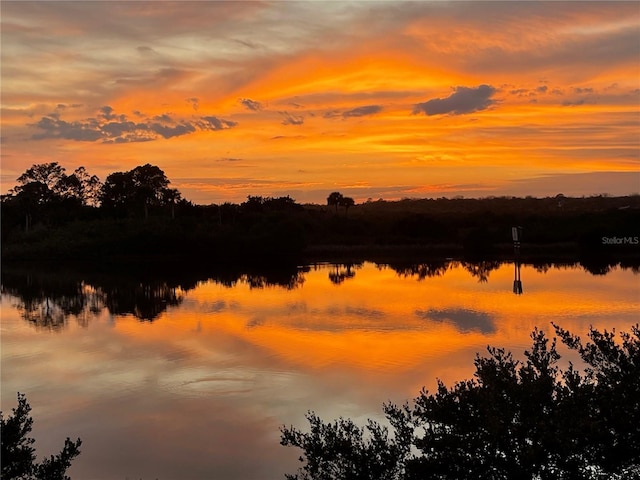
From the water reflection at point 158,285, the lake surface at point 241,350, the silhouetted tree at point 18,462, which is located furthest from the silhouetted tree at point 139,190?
the silhouetted tree at point 18,462

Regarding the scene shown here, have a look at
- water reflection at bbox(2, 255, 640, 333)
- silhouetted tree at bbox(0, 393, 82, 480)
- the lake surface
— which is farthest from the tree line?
silhouetted tree at bbox(0, 393, 82, 480)

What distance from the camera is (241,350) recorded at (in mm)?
14281

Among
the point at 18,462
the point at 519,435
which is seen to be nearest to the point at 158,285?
the point at 18,462

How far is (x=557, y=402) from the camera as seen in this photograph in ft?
16.9

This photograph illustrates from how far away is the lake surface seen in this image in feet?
29.1

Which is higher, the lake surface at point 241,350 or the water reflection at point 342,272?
the water reflection at point 342,272

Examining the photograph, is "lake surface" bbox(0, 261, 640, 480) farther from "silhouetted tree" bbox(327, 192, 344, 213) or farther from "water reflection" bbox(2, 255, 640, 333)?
"silhouetted tree" bbox(327, 192, 344, 213)

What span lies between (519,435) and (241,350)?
32.5 ft

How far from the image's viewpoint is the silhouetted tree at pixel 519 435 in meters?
4.81

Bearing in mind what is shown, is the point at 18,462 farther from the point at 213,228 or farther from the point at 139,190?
the point at 139,190

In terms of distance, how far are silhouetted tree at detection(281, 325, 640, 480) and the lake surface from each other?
8.61ft

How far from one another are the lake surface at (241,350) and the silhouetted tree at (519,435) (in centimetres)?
263

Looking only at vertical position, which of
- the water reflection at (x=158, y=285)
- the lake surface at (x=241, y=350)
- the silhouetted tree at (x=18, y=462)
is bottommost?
the lake surface at (x=241, y=350)

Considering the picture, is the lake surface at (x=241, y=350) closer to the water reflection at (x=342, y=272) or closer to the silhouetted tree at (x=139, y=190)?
the water reflection at (x=342, y=272)
